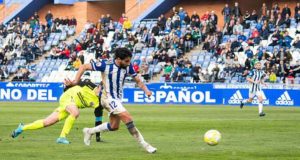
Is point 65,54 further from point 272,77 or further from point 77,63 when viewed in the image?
point 272,77

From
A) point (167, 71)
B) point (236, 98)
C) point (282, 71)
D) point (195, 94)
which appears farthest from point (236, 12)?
point (282, 71)

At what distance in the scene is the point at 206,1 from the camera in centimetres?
5653

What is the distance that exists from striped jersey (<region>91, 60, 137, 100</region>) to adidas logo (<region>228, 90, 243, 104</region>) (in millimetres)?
27163

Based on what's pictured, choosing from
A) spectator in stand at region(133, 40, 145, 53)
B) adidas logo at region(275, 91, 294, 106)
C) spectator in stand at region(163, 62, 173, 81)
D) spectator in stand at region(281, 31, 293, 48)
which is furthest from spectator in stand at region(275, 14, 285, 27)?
spectator in stand at region(133, 40, 145, 53)

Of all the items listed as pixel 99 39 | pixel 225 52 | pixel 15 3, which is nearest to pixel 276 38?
pixel 225 52

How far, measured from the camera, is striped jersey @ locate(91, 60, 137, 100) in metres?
15.1

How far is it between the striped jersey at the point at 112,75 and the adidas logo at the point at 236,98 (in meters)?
27.2

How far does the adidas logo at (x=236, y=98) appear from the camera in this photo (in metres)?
42.0

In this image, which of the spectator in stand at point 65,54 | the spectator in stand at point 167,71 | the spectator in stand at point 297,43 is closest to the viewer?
the spectator in stand at point 297,43

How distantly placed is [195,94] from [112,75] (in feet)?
93.6

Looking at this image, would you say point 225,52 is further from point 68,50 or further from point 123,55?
point 123,55

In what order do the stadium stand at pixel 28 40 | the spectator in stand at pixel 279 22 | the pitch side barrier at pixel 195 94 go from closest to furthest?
the pitch side barrier at pixel 195 94 → the spectator in stand at pixel 279 22 → the stadium stand at pixel 28 40

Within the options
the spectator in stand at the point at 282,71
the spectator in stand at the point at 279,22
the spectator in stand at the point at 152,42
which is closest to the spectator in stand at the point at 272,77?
the spectator in stand at the point at 282,71

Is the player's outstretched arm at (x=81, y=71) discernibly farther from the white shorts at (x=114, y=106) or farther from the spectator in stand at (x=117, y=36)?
the spectator in stand at (x=117, y=36)
